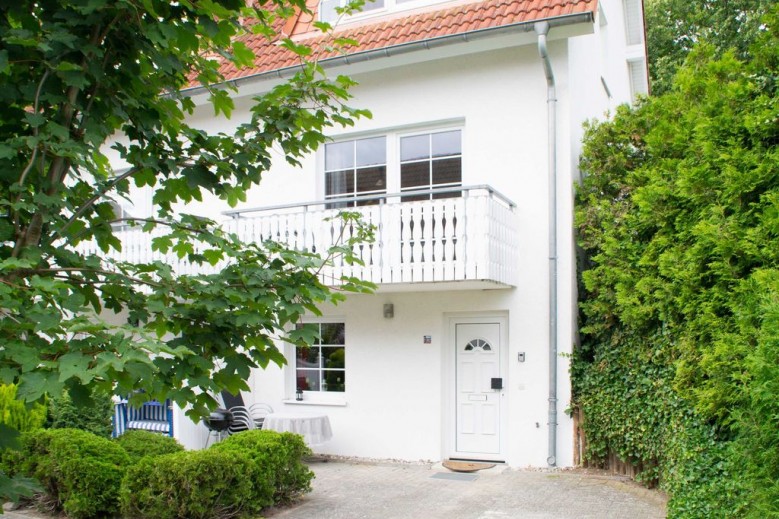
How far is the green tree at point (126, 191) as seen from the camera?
8.79 ft

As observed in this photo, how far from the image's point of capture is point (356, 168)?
12289 mm

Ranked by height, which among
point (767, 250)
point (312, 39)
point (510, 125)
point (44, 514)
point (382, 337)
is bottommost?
point (44, 514)

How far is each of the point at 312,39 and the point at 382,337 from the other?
5.66 metres

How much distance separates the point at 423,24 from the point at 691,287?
20.8 feet

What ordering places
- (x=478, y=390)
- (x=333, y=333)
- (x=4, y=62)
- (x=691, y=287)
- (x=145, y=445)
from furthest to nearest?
(x=333, y=333)
(x=478, y=390)
(x=145, y=445)
(x=691, y=287)
(x=4, y=62)

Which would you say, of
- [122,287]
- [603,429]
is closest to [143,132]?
[122,287]

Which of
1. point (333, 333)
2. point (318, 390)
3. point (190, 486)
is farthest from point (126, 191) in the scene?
point (318, 390)

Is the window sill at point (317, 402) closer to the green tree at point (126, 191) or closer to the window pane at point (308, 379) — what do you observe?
the window pane at point (308, 379)

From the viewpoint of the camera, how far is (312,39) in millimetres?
13000

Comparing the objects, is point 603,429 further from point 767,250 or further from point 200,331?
point 200,331

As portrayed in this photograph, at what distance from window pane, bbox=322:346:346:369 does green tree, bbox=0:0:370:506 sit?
8480mm

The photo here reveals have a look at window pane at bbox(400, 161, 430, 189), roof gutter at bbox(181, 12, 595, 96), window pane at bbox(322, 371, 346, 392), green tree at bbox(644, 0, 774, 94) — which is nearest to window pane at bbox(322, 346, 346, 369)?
window pane at bbox(322, 371, 346, 392)

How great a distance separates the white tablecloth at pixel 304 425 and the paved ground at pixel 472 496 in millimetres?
664

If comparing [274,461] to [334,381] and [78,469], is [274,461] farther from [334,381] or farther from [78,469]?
[334,381]
